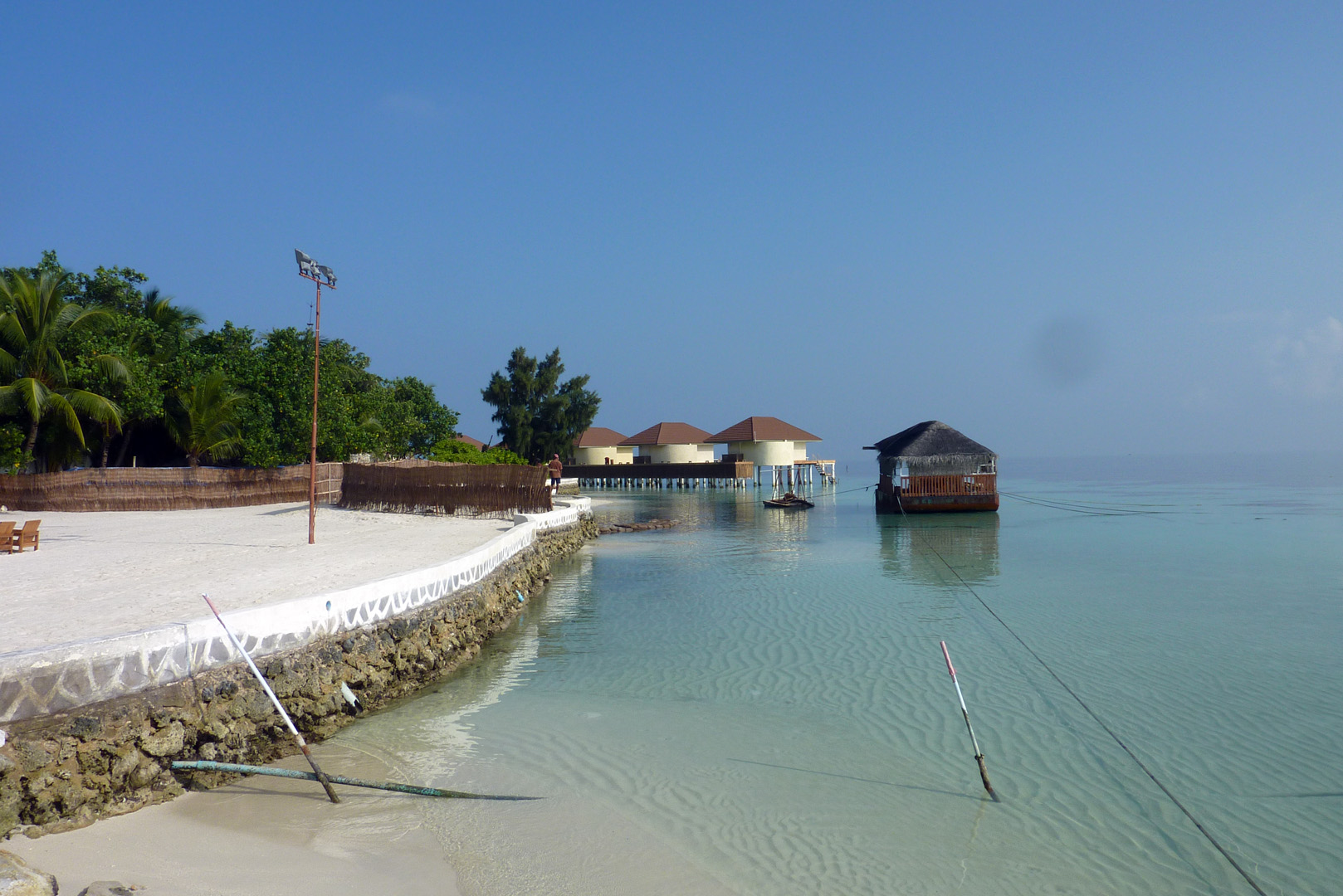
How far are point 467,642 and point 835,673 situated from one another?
4.47 metres

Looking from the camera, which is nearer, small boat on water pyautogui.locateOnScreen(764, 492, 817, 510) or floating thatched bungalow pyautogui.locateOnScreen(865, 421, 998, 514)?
floating thatched bungalow pyautogui.locateOnScreen(865, 421, 998, 514)

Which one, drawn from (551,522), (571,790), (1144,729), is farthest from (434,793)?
(551,522)

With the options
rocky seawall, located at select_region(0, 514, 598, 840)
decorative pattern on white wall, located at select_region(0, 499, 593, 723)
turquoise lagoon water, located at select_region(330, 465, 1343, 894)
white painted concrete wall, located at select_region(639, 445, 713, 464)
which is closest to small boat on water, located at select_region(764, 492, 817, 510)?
turquoise lagoon water, located at select_region(330, 465, 1343, 894)

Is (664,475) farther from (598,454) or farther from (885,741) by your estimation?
(885,741)

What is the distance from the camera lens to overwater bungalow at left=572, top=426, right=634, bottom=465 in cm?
6450

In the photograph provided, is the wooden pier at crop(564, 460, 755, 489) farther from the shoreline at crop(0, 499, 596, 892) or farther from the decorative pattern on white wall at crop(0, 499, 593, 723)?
the decorative pattern on white wall at crop(0, 499, 593, 723)

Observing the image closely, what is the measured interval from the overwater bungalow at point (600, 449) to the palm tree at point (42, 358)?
41.9m

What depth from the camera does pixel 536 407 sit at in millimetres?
59312

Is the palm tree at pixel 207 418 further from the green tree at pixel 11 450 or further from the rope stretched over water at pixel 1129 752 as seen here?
the rope stretched over water at pixel 1129 752

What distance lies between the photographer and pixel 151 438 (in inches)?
1085

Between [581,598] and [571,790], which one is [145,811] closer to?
[571,790]

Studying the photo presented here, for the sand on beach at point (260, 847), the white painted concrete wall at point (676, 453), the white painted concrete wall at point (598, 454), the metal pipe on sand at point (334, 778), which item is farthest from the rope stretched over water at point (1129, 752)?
the white painted concrete wall at point (598, 454)

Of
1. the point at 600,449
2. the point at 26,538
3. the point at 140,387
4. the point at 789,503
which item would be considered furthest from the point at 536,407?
the point at 26,538

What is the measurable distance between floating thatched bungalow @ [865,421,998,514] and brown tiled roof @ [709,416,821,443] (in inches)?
906
